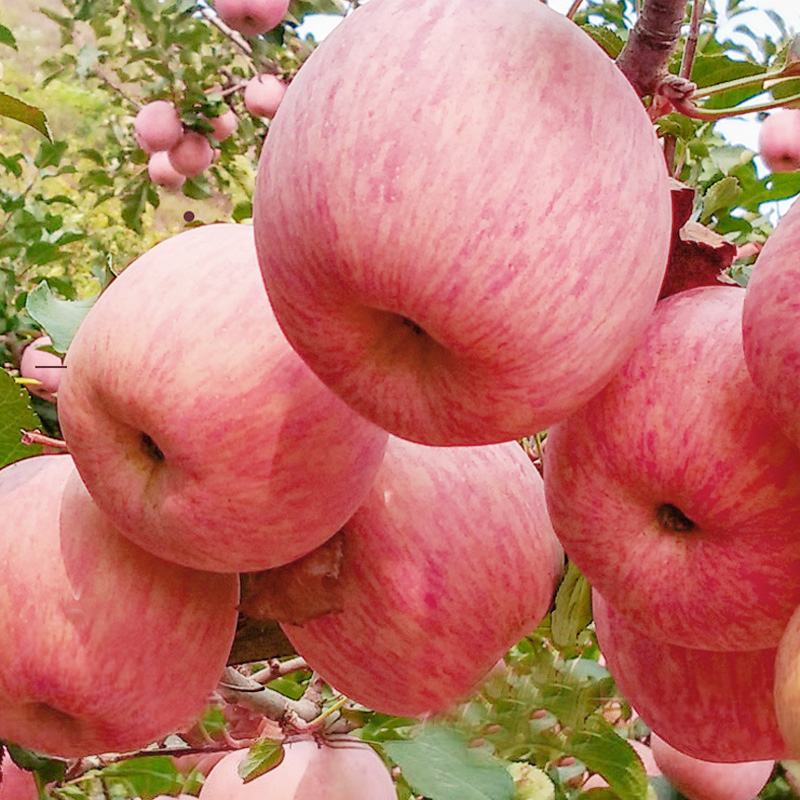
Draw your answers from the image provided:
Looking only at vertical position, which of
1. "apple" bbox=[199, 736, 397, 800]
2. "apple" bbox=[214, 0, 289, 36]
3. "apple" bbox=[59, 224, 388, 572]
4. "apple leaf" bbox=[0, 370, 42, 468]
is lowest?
"apple" bbox=[199, 736, 397, 800]

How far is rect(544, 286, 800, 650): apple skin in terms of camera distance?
1.87ft

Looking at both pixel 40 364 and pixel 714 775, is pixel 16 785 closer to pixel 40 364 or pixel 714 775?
pixel 40 364

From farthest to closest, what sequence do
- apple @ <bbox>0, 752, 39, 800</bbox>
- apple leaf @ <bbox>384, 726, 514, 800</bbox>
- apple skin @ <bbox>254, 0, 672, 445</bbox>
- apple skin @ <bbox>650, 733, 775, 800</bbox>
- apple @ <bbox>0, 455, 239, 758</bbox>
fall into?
apple skin @ <bbox>650, 733, 775, 800</bbox> < apple @ <bbox>0, 752, 39, 800</bbox> < apple leaf @ <bbox>384, 726, 514, 800</bbox> < apple @ <bbox>0, 455, 239, 758</bbox> < apple skin @ <bbox>254, 0, 672, 445</bbox>

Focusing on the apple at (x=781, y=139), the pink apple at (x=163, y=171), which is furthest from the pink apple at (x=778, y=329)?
the pink apple at (x=163, y=171)

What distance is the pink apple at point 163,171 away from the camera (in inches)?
138

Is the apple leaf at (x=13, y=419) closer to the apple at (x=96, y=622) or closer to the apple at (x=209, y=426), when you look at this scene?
the apple at (x=96, y=622)

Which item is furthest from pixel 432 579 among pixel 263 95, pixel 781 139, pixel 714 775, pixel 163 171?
pixel 163 171

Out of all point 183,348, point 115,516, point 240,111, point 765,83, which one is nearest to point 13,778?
point 115,516

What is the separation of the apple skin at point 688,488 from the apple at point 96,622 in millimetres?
308

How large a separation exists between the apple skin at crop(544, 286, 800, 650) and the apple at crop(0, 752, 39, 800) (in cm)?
101

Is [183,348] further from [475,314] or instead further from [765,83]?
[765,83]

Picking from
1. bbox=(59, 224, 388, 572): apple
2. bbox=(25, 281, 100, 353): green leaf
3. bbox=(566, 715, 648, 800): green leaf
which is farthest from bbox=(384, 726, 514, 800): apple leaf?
bbox=(25, 281, 100, 353): green leaf

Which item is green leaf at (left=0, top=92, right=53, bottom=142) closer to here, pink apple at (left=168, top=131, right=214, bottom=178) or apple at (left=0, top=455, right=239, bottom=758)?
apple at (left=0, top=455, right=239, bottom=758)

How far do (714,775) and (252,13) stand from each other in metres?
2.09
